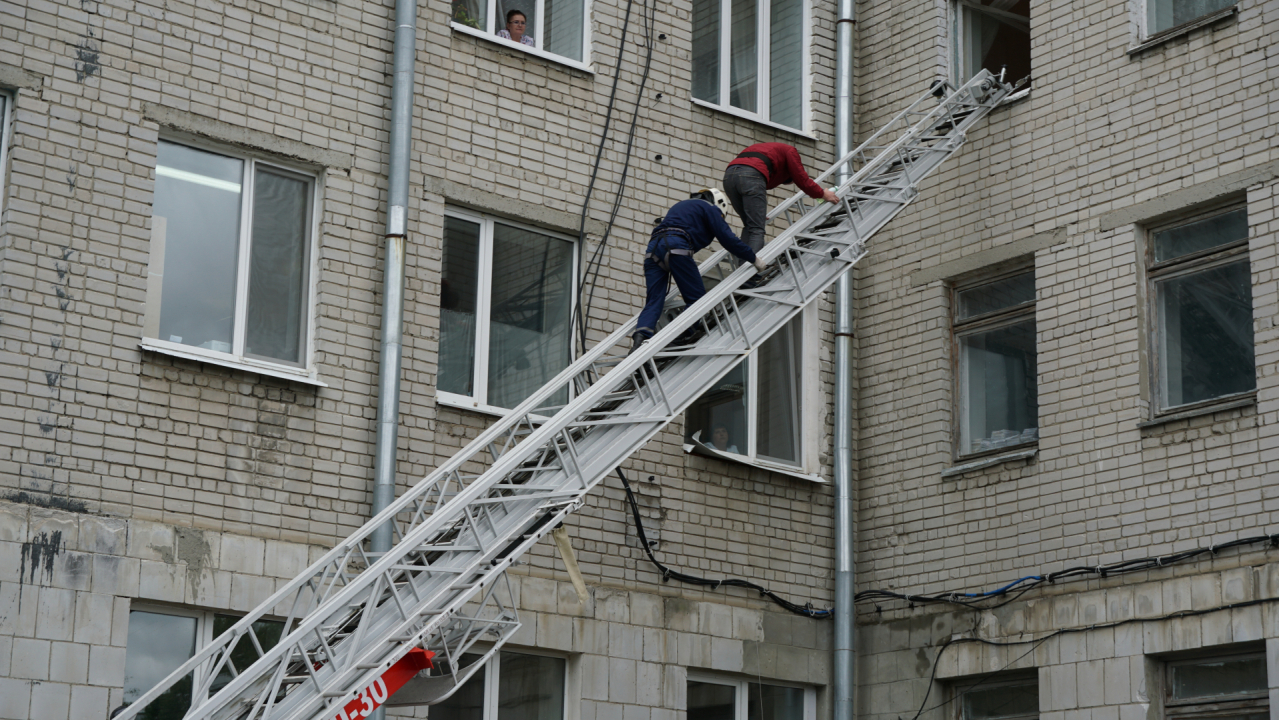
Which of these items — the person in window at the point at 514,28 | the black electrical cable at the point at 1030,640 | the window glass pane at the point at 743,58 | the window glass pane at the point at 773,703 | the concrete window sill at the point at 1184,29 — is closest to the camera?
the black electrical cable at the point at 1030,640

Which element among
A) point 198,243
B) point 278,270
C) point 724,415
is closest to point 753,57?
point 724,415

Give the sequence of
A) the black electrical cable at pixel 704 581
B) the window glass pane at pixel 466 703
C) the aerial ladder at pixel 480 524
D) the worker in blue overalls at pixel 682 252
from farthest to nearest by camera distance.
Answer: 1. the black electrical cable at pixel 704 581
2. the window glass pane at pixel 466 703
3. the worker in blue overalls at pixel 682 252
4. the aerial ladder at pixel 480 524

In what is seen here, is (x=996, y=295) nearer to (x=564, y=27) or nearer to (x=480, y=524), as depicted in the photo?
(x=564, y=27)

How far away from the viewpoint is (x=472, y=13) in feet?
43.4

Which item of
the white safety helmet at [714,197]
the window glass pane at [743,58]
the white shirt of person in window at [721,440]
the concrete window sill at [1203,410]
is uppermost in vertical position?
the window glass pane at [743,58]

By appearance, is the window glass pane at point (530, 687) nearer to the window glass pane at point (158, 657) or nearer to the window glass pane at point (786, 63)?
the window glass pane at point (158, 657)

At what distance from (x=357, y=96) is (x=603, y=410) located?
349 cm

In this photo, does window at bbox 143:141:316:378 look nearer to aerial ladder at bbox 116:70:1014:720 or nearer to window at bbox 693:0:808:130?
aerial ladder at bbox 116:70:1014:720

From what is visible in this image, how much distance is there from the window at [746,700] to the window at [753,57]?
16.9 feet

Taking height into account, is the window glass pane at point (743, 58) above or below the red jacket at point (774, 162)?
above

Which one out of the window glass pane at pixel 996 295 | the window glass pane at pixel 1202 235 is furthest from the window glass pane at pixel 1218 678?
the window glass pane at pixel 996 295

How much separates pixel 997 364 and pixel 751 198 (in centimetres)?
314

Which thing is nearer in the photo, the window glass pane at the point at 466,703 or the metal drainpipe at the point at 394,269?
the metal drainpipe at the point at 394,269

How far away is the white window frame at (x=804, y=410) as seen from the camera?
1375 cm
